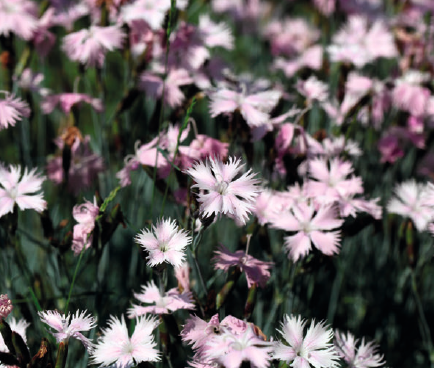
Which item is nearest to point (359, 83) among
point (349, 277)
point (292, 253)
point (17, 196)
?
point (349, 277)

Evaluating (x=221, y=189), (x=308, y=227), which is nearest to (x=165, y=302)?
(x=221, y=189)

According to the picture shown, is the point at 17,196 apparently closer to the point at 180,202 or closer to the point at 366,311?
the point at 180,202

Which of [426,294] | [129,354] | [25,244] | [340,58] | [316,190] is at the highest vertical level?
[340,58]

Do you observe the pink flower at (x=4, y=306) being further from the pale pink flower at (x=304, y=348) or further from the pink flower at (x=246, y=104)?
the pink flower at (x=246, y=104)

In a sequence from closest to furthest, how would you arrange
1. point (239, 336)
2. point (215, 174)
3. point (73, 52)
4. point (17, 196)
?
point (239, 336), point (215, 174), point (17, 196), point (73, 52)

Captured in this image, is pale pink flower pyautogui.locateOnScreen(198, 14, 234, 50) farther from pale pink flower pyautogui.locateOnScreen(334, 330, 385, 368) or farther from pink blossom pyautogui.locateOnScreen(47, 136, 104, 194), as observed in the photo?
pale pink flower pyautogui.locateOnScreen(334, 330, 385, 368)

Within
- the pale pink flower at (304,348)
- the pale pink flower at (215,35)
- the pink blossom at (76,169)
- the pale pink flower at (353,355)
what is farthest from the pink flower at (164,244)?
the pale pink flower at (215,35)

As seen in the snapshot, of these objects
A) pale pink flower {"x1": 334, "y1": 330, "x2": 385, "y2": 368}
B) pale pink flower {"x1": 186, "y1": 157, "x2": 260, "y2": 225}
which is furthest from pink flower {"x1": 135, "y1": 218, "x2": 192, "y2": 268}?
pale pink flower {"x1": 334, "y1": 330, "x2": 385, "y2": 368}
